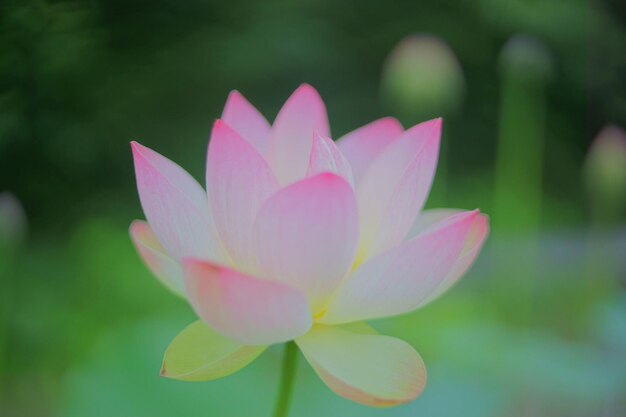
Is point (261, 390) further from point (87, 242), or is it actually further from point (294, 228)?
point (294, 228)

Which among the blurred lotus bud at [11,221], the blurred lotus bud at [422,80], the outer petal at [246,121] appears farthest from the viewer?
the blurred lotus bud at [422,80]

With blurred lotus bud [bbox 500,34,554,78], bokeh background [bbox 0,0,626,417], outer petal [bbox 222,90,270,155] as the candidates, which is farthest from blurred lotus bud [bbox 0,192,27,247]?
blurred lotus bud [bbox 500,34,554,78]

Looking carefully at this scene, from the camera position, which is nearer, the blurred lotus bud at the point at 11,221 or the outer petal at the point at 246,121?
the outer petal at the point at 246,121

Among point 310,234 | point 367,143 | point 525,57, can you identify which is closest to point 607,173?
point 525,57

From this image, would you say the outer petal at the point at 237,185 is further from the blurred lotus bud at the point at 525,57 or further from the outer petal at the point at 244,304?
the blurred lotus bud at the point at 525,57

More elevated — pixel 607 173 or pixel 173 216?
pixel 173 216

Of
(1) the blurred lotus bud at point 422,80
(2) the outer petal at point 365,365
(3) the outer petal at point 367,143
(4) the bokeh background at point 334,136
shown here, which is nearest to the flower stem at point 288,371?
(2) the outer petal at point 365,365

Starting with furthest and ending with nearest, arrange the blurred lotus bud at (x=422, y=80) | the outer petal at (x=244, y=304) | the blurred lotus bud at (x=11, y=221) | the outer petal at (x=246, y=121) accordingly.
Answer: the blurred lotus bud at (x=422, y=80), the blurred lotus bud at (x=11, y=221), the outer petal at (x=246, y=121), the outer petal at (x=244, y=304)

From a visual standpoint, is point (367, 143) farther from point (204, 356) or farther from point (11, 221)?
point (11, 221)

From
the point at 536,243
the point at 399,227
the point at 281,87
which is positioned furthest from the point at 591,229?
the point at 399,227
